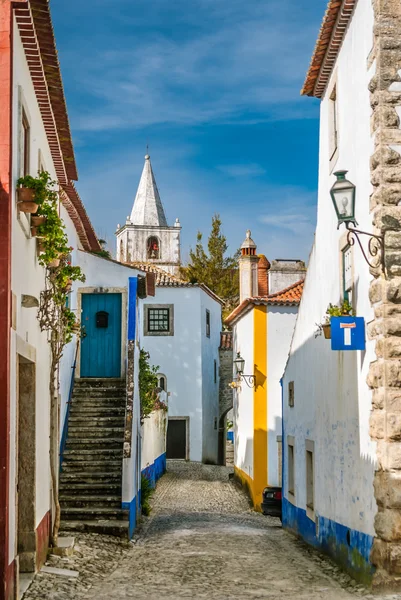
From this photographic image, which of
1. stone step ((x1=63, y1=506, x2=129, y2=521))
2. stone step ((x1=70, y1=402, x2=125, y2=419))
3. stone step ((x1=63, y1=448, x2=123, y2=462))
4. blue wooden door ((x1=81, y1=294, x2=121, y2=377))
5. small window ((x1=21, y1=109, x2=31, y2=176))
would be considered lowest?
stone step ((x1=63, y1=506, x2=129, y2=521))

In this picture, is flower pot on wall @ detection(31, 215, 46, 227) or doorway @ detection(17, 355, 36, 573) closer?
flower pot on wall @ detection(31, 215, 46, 227)

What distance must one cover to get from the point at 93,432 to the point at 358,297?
8113mm

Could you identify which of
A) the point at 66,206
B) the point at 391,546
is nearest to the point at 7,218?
the point at 391,546

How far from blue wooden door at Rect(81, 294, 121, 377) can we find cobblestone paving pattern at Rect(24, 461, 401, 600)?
3.62 metres

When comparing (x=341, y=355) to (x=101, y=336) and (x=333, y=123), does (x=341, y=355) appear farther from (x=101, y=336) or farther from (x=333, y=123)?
(x=101, y=336)

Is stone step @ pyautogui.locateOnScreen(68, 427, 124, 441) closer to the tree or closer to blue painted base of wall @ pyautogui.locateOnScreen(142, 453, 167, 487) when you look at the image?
blue painted base of wall @ pyautogui.locateOnScreen(142, 453, 167, 487)

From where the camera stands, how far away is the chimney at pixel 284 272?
3036cm

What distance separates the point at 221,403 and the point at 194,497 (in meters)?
17.3

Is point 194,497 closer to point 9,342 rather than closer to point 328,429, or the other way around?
point 328,429

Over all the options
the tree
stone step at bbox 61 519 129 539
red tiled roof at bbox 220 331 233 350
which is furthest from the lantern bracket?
the tree

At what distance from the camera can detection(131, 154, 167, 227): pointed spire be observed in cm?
6988

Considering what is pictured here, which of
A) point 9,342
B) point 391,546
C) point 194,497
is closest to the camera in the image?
point 9,342

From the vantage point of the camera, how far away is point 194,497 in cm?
2339

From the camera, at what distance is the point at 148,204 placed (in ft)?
231
